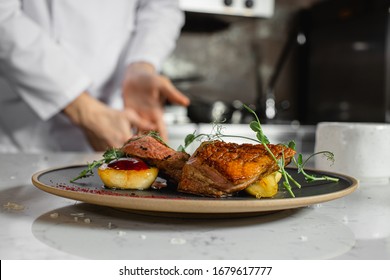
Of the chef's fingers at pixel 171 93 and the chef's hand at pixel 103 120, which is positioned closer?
the chef's fingers at pixel 171 93

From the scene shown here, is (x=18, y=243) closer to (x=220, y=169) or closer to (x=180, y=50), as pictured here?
(x=220, y=169)

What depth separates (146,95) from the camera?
161 centimetres

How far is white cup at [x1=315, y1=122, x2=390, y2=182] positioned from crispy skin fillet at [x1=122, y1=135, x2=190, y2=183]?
1.15 feet

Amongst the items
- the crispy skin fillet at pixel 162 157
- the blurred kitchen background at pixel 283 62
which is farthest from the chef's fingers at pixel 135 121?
the blurred kitchen background at pixel 283 62

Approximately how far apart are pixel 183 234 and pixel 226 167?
0.10 meters

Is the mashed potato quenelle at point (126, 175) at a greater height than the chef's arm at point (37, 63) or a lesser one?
lesser

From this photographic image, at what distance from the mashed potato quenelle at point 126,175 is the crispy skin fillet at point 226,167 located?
5 centimetres

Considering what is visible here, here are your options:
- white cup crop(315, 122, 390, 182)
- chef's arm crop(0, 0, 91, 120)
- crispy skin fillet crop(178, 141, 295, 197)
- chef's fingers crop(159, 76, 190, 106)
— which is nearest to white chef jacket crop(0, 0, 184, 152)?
chef's arm crop(0, 0, 91, 120)

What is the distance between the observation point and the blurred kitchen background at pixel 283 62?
294 cm

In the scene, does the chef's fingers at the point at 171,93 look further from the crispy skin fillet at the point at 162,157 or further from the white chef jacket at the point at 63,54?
the crispy skin fillet at the point at 162,157

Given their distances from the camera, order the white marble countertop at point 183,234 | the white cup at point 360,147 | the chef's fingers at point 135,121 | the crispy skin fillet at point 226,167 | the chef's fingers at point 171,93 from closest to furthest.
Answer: the white marble countertop at point 183,234, the crispy skin fillet at point 226,167, the white cup at point 360,147, the chef's fingers at point 171,93, the chef's fingers at point 135,121

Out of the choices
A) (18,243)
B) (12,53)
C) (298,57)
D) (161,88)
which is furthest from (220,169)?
(298,57)

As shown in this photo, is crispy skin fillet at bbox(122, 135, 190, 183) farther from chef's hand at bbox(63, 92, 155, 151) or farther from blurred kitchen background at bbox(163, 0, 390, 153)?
blurred kitchen background at bbox(163, 0, 390, 153)

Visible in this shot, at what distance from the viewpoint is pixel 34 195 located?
0.77 m
